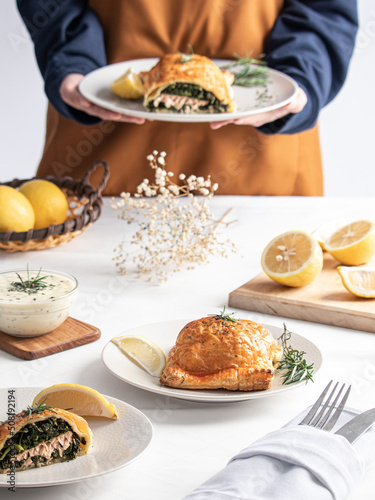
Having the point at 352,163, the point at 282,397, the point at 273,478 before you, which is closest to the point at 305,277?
the point at 282,397

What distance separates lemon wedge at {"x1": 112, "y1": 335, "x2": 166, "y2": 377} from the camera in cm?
146

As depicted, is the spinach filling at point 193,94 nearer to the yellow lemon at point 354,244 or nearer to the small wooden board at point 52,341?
the yellow lemon at point 354,244

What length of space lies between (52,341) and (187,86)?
1286 millimetres

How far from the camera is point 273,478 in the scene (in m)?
1.04

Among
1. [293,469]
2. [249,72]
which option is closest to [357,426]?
[293,469]

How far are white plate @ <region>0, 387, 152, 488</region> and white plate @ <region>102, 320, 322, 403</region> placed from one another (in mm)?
122

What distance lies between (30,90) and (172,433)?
4.58m

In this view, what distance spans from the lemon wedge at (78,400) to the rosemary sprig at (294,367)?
1.23 ft

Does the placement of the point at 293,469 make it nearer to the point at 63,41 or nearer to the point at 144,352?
the point at 144,352

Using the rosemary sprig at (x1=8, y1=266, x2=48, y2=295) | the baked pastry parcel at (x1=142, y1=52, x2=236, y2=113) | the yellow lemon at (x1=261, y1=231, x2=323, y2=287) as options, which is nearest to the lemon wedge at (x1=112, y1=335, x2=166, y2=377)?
the rosemary sprig at (x1=8, y1=266, x2=48, y2=295)

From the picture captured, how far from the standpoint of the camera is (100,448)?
115 cm

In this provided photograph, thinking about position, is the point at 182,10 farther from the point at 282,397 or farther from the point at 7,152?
the point at 7,152

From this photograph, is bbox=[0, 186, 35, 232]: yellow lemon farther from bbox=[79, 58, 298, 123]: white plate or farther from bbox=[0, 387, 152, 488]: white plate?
bbox=[0, 387, 152, 488]: white plate

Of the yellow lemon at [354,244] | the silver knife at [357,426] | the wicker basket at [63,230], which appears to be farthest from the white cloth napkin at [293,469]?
the wicker basket at [63,230]
